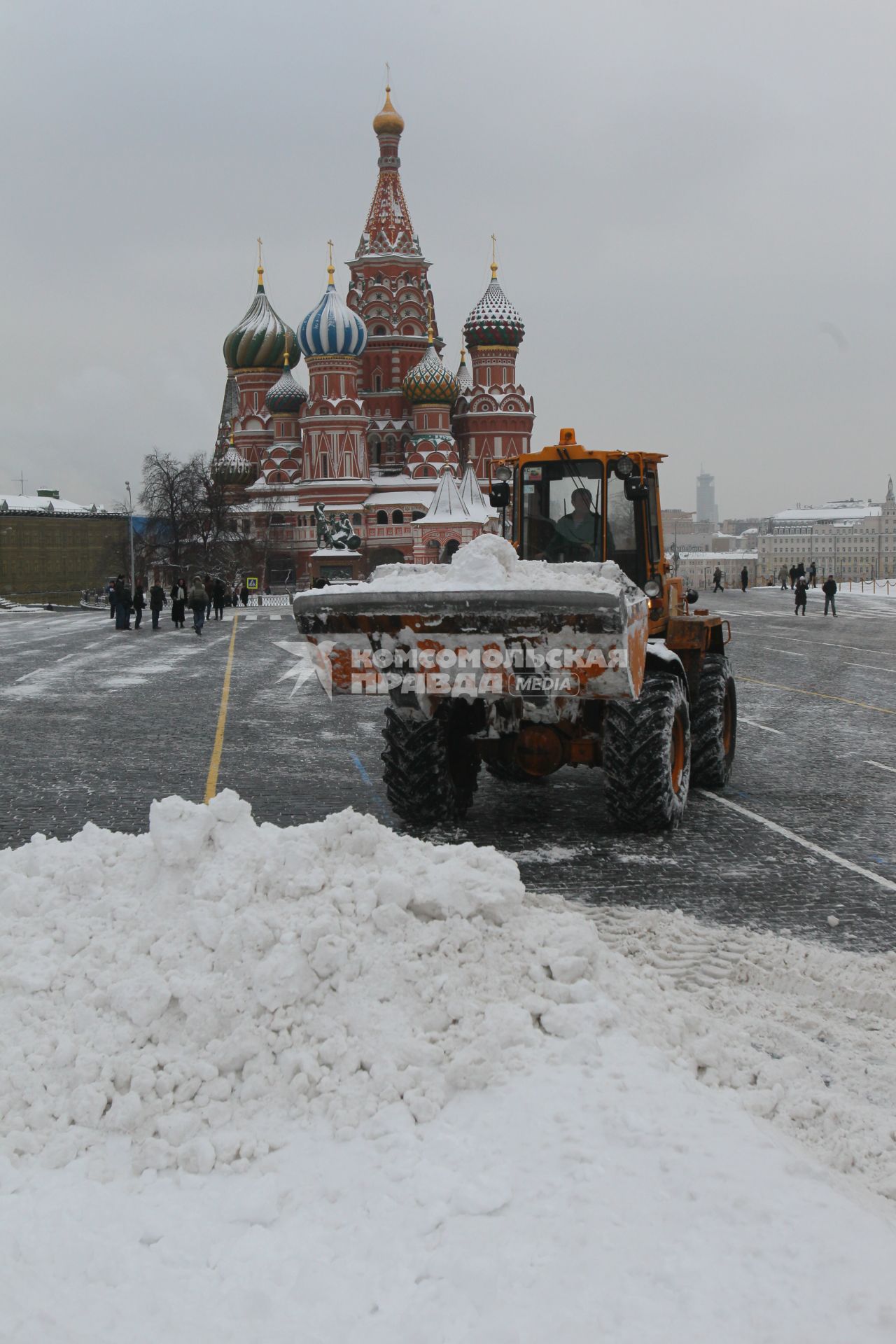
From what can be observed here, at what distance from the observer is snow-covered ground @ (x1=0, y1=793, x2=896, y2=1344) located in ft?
11.0

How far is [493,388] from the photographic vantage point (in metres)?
78.0

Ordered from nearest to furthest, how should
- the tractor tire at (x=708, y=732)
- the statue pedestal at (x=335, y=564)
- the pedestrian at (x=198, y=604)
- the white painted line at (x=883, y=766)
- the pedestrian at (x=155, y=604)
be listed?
the tractor tire at (x=708, y=732) → the white painted line at (x=883, y=766) → the pedestrian at (x=198, y=604) → the pedestrian at (x=155, y=604) → the statue pedestal at (x=335, y=564)

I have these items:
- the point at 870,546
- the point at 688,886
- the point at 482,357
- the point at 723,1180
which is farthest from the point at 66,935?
the point at 870,546

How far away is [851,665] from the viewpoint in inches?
891

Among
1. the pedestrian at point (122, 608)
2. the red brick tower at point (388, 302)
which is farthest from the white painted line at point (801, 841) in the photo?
the red brick tower at point (388, 302)

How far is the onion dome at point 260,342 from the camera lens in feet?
267

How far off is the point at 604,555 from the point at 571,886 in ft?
10.8

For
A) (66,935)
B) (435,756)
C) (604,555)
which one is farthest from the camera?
(604,555)

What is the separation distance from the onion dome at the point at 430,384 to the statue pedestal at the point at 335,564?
11435 millimetres

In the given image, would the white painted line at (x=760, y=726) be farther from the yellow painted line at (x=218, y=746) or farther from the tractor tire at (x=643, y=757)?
the yellow painted line at (x=218, y=746)

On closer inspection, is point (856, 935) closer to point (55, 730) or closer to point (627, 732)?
point (627, 732)

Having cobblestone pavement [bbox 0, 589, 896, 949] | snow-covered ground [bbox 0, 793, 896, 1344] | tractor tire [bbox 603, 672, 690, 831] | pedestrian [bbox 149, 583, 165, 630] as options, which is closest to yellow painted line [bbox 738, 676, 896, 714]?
cobblestone pavement [bbox 0, 589, 896, 949]

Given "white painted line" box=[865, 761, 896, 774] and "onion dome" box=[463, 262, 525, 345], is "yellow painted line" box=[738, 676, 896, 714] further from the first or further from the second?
"onion dome" box=[463, 262, 525, 345]

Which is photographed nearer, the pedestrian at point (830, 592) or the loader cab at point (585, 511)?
the loader cab at point (585, 511)
